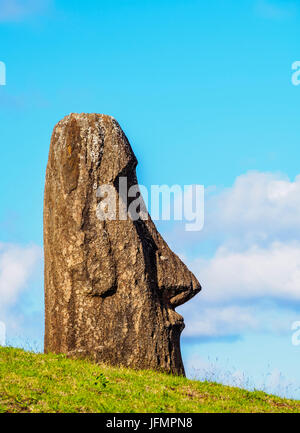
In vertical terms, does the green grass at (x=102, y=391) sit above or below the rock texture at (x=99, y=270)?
below

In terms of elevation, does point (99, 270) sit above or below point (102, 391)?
above

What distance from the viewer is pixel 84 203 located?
1680 centimetres

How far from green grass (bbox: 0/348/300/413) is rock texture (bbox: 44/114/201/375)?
0.72m

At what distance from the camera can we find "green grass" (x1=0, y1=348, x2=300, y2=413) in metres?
12.9

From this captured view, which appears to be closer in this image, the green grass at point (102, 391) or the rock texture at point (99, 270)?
the green grass at point (102, 391)

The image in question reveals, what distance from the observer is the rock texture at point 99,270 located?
16328 mm

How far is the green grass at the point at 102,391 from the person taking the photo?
1288cm

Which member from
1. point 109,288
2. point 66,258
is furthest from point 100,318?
point 66,258

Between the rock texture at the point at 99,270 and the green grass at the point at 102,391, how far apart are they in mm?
723

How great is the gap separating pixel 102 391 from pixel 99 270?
3692 millimetres

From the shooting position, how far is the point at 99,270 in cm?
1647
